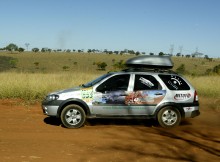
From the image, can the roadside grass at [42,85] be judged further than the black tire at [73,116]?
Yes

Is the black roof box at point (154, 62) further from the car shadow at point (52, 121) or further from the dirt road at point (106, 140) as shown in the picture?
the car shadow at point (52, 121)

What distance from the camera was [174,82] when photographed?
9773mm

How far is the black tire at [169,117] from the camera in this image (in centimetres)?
963

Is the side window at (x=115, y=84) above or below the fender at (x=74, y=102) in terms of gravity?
above

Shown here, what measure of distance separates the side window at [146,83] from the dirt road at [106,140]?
121 centimetres

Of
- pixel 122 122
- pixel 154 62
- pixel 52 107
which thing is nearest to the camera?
pixel 52 107

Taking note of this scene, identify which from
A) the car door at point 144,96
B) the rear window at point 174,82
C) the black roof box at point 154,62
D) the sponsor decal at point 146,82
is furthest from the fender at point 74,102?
the rear window at point 174,82

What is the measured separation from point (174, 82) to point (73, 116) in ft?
10.3

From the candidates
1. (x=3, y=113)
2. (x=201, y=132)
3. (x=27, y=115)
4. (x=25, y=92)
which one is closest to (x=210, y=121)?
(x=201, y=132)

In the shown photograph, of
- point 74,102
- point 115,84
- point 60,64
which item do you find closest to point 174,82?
point 115,84

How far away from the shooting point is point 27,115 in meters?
11.4

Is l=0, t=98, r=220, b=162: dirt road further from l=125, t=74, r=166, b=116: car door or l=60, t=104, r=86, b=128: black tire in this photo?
l=125, t=74, r=166, b=116: car door

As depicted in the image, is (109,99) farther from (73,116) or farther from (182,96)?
(182,96)

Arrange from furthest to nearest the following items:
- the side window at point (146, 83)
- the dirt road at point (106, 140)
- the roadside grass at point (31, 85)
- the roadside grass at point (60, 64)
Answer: the roadside grass at point (60, 64) < the roadside grass at point (31, 85) < the side window at point (146, 83) < the dirt road at point (106, 140)
